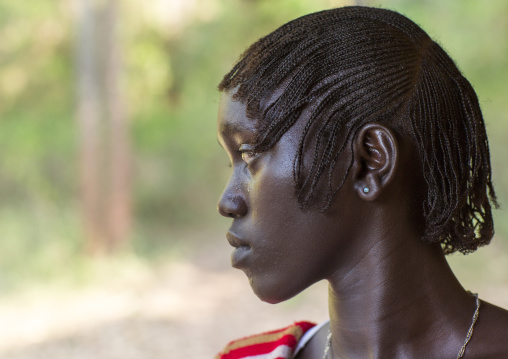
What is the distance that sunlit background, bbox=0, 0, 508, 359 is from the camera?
14.2 ft

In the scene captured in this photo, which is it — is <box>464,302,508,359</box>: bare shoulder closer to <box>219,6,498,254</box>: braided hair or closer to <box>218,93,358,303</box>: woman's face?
<box>219,6,498,254</box>: braided hair

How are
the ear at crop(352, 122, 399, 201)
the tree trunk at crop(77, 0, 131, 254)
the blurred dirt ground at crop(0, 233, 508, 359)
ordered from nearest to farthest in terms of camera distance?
the ear at crop(352, 122, 399, 201)
the blurred dirt ground at crop(0, 233, 508, 359)
the tree trunk at crop(77, 0, 131, 254)

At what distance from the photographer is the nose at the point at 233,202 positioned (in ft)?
3.96

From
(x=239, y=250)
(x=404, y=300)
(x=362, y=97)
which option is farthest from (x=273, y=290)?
(x=362, y=97)

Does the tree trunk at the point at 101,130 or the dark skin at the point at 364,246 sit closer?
the dark skin at the point at 364,246

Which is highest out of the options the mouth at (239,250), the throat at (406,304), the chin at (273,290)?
the mouth at (239,250)

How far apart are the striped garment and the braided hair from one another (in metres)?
0.40

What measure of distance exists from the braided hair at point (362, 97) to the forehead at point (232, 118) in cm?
1

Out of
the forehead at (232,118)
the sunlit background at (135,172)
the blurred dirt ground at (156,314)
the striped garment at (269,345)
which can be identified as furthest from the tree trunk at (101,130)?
the forehead at (232,118)

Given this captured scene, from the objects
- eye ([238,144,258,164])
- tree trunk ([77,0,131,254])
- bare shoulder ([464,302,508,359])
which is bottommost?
bare shoulder ([464,302,508,359])

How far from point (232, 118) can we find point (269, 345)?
1.77 feet

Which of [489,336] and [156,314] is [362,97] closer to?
[489,336]

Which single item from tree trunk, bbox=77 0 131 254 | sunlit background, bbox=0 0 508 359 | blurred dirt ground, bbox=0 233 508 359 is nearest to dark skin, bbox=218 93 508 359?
sunlit background, bbox=0 0 508 359

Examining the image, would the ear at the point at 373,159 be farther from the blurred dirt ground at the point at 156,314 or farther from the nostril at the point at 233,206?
the blurred dirt ground at the point at 156,314
